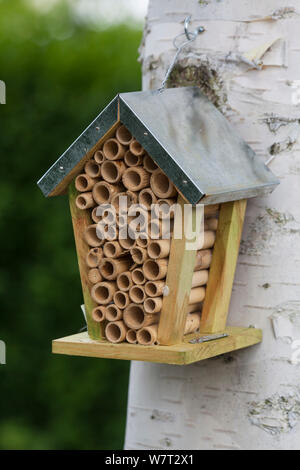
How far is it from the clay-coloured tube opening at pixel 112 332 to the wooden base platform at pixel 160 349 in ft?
0.05

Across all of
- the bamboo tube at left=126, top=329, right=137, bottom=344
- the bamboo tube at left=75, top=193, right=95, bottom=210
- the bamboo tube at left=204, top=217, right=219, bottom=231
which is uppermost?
the bamboo tube at left=75, top=193, right=95, bottom=210

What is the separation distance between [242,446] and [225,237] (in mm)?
442

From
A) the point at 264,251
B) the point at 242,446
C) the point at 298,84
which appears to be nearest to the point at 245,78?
the point at 298,84

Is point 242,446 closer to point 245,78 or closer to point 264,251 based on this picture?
point 264,251

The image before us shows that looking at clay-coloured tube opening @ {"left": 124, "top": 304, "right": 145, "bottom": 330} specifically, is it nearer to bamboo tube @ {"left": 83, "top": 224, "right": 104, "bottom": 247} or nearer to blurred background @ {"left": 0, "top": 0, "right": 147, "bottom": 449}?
bamboo tube @ {"left": 83, "top": 224, "right": 104, "bottom": 247}

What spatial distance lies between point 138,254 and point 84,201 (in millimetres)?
154

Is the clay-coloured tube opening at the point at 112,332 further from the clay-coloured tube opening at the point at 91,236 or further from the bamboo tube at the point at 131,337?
the clay-coloured tube opening at the point at 91,236

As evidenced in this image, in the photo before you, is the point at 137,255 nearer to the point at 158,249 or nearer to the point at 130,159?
the point at 158,249

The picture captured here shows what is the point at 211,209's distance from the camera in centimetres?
150

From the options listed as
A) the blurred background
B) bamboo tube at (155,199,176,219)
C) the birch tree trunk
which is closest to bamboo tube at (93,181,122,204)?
bamboo tube at (155,199,176,219)

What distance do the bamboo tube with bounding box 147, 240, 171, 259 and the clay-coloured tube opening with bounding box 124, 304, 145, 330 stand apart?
0.10 meters

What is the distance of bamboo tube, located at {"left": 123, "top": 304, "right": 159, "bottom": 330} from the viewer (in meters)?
1.41

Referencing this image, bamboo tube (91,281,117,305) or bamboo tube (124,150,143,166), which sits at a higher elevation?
bamboo tube (124,150,143,166)

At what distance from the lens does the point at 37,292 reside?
365 cm
